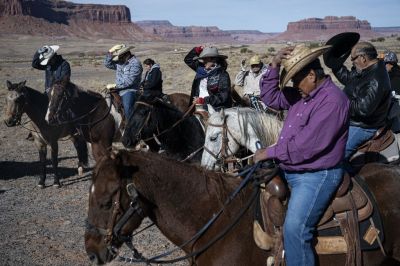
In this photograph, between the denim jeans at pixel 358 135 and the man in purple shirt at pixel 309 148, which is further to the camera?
the denim jeans at pixel 358 135

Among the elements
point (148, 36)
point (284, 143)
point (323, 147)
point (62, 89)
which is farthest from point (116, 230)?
point (148, 36)

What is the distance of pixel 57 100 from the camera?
930cm

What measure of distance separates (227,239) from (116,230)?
2.88 ft

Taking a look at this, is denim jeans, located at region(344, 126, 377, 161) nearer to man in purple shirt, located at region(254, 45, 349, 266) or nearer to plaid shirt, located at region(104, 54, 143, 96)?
man in purple shirt, located at region(254, 45, 349, 266)

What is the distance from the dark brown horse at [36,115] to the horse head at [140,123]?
9.55ft

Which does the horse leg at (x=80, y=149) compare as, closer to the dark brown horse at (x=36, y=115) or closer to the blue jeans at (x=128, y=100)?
the dark brown horse at (x=36, y=115)

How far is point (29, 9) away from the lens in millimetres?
156000

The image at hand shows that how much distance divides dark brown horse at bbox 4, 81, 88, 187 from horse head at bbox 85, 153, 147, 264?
6.84 metres

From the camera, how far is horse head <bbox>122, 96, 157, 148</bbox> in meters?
7.58

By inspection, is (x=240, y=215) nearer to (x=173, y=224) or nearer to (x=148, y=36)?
(x=173, y=224)

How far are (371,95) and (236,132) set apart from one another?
7.99 ft

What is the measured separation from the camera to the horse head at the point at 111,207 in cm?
312

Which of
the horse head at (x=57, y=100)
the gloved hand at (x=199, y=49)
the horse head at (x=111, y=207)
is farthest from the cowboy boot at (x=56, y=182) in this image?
the horse head at (x=111, y=207)

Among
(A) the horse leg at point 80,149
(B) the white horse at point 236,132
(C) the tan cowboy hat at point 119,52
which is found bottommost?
(A) the horse leg at point 80,149
